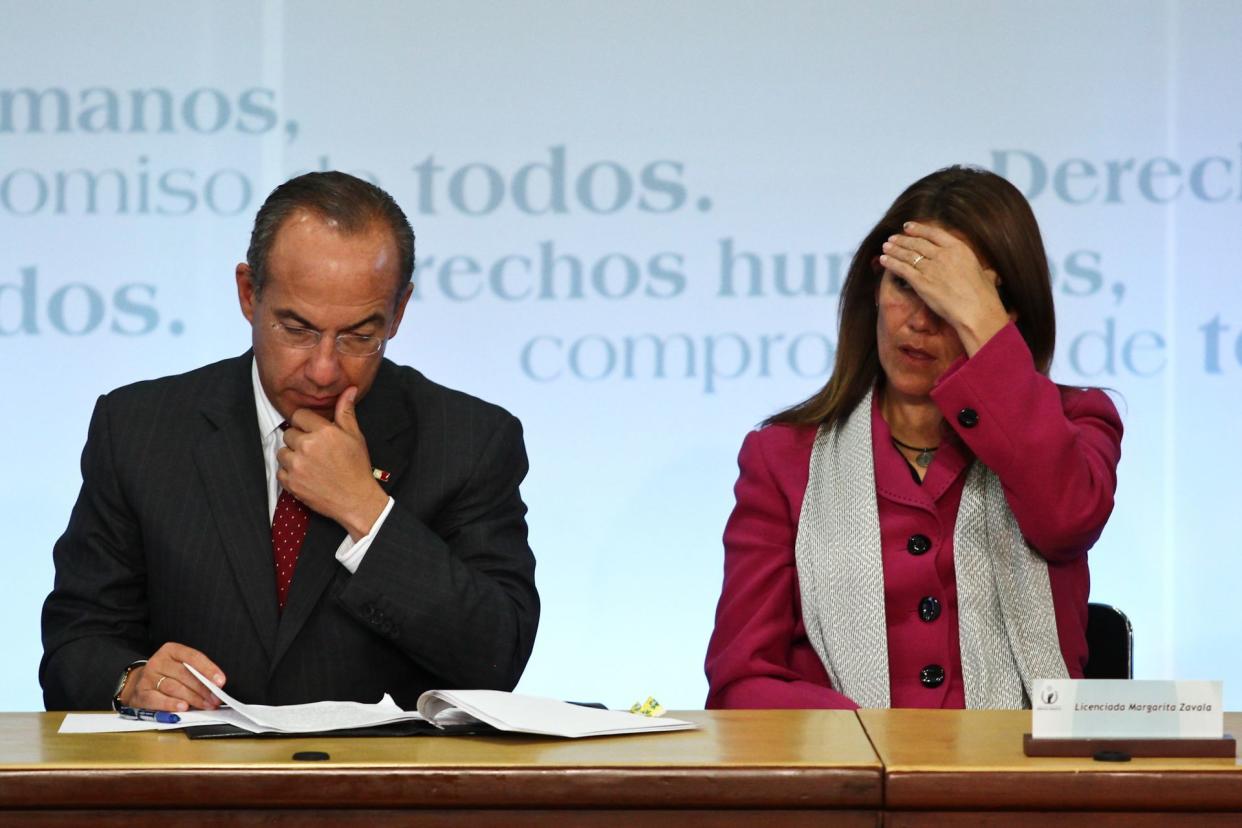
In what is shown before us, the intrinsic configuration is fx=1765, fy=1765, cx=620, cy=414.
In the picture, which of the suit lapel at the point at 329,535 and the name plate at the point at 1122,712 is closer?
the name plate at the point at 1122,712

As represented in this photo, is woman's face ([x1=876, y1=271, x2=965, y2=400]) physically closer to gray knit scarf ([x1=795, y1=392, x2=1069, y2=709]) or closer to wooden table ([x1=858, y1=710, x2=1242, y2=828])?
gray knit scarf ([x1=795, y1=392, x2=1069, y2=709])

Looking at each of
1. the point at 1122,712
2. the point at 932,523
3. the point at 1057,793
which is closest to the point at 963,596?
the point at 932,523

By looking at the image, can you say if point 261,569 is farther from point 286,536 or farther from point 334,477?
point 334,477

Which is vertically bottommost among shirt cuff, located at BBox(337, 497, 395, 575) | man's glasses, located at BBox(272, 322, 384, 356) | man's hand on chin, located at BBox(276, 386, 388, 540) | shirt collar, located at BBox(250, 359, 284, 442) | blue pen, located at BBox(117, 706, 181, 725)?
blue pen, located at BBox(117, 706, 181, 725)

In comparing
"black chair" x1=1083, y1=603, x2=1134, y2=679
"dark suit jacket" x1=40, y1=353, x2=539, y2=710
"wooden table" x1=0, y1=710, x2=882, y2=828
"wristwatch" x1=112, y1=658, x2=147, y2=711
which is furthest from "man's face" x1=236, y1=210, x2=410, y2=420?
"black chair" x1=1083, y1=603, x2=1134, y2=679

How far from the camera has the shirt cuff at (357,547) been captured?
2.34 m

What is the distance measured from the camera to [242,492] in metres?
2.46

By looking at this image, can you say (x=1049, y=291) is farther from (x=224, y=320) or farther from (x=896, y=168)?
(x=224, y=320)

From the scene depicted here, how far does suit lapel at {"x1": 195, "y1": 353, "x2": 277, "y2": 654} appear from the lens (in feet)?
7.90

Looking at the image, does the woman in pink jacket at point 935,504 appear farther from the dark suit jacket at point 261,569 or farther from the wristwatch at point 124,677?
the wristwatch at point 124,677

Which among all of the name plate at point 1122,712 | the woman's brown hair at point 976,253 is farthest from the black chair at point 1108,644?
→ the name plate at point 1122,712

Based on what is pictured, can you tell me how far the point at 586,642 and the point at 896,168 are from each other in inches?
49.3

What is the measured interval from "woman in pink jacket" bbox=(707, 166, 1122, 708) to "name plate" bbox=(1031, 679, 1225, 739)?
0.66m

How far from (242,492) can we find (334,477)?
0.17 m
